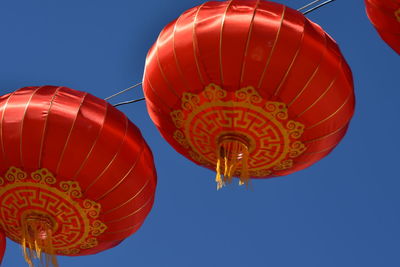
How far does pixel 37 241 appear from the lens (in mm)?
5844

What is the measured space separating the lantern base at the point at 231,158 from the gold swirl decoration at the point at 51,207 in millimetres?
824

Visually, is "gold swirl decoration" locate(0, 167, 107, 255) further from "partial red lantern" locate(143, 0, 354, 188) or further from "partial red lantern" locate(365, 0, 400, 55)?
"partial red lantern" locate(365, 0, 400, 55)

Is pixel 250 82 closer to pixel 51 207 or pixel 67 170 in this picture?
pixel 67 170

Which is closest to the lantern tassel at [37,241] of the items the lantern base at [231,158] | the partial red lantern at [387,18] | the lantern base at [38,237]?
the lantern base at [38,237]

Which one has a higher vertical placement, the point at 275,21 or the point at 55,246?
the point at 275,21

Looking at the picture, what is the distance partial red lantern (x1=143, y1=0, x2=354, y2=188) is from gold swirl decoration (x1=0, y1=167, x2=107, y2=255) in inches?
29.5

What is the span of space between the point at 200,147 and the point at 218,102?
1.79 feet

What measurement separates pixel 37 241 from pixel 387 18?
2.67 m

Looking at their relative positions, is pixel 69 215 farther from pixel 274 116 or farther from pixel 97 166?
pixel 274 116

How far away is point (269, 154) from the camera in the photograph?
5641 millimetres

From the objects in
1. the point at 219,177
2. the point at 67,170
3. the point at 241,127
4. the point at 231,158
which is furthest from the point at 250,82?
the point at 67,170

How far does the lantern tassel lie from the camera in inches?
226

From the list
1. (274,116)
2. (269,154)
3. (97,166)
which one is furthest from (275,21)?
(97,166)

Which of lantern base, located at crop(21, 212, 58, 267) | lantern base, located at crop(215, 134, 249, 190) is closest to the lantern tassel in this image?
lantern base, located at crop(21, 212, 58, 267)
